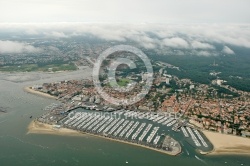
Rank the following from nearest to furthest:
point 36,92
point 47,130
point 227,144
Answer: point 227,144 < point 47,130 < point 36,92

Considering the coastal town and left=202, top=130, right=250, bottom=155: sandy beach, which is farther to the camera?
the coastal town

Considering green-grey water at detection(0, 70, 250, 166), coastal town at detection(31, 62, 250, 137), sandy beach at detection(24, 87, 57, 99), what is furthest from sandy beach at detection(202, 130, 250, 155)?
sandy beach at detection(24, 87, 57, 99)

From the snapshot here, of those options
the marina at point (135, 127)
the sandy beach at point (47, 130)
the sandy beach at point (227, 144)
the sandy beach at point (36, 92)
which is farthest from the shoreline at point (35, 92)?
the sandy beach at point (227, 144)

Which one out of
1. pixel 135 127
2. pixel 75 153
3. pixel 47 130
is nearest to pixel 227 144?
pixel 135 127

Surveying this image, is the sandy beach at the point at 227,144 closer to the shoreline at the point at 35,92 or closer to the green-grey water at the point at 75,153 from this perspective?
the green-grey water at the point at 75,153

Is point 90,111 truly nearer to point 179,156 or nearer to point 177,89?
point 179,156

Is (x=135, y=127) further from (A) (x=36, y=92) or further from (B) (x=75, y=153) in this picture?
(A) (x=36, y=92)

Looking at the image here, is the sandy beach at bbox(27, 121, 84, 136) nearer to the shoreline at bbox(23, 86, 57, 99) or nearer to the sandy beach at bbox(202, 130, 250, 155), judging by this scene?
the shoreline at bbox(23, 86, 57, 99)

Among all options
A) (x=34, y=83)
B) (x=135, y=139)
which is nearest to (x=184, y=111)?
(x=135, y=139)

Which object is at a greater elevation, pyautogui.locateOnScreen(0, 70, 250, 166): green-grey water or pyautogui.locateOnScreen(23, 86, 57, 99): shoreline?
pyautogui.locateOnScreen(23, 86, 57, 99): shoreline
